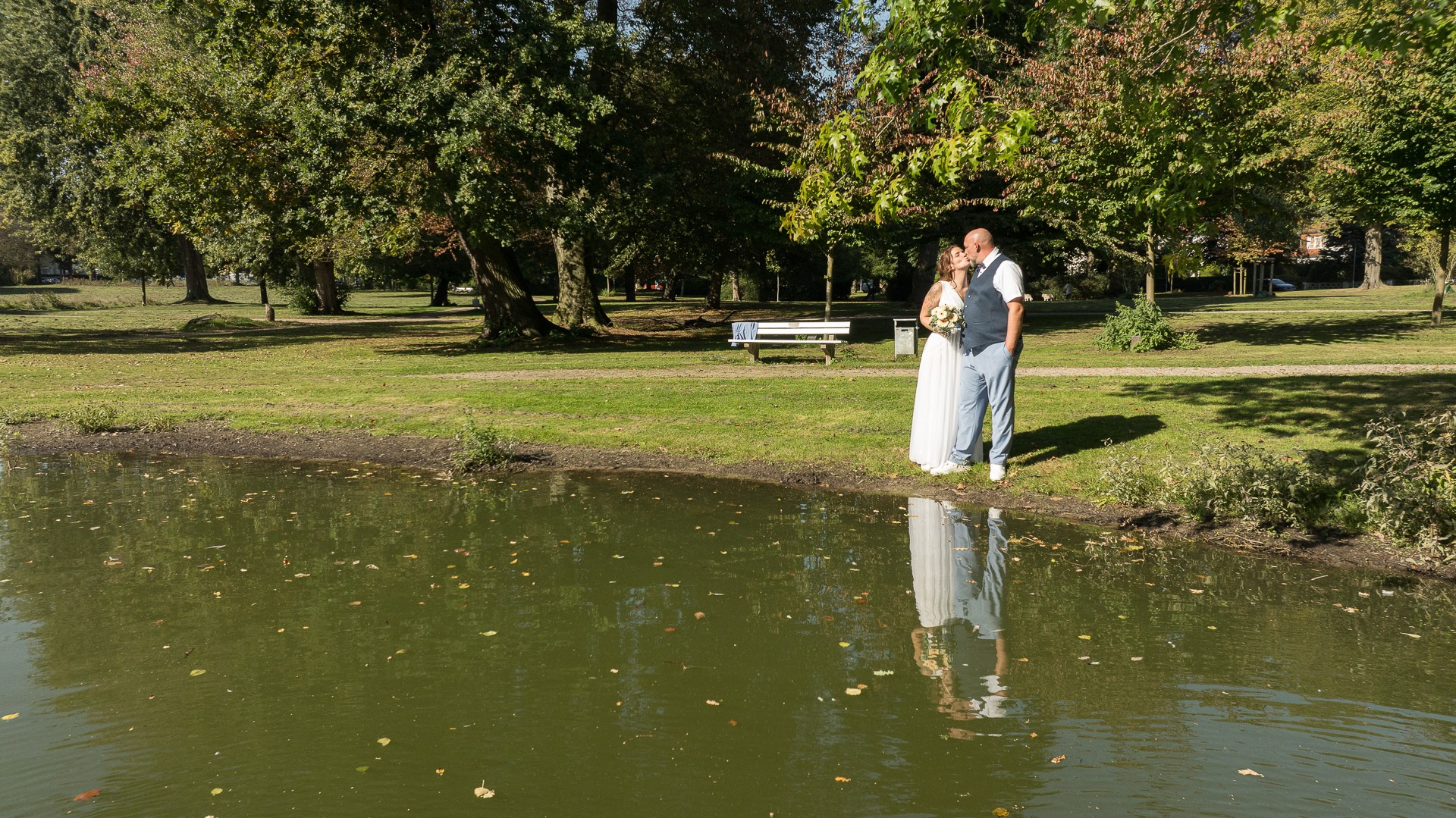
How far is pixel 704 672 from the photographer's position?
498cm

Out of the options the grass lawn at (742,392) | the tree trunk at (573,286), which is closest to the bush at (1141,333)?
the grass lawn at (742,392)

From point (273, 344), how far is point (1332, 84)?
25771 mm

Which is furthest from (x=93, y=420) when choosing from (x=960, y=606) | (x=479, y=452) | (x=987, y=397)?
(x=960, y=606)

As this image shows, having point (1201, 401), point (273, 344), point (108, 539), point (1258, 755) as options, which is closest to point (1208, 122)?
point (1201, 401)

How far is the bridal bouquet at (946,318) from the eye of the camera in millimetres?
8938

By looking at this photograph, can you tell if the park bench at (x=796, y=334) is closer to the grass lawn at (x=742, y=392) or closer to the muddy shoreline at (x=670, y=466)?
the grass lawn at (x=742, y=392)

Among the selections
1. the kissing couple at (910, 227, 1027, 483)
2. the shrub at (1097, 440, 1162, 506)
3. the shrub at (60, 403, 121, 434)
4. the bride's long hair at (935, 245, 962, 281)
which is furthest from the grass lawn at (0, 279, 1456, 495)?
the bride's long hair at (935, 245, 962, 281)

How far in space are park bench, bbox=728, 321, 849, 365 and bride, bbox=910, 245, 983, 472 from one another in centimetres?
734

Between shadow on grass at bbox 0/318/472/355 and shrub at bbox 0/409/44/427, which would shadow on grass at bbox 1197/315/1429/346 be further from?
shrub at bbox 0/409/44/427

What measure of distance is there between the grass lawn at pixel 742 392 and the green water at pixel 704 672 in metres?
2.64

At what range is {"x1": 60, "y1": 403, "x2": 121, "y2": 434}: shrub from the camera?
1208 cm

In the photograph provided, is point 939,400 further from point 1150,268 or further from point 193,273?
point 193,273

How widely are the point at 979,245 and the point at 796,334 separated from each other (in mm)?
8488

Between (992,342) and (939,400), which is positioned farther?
(939,400)
